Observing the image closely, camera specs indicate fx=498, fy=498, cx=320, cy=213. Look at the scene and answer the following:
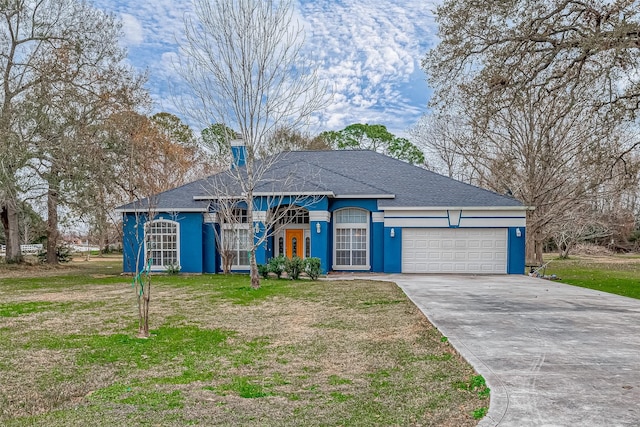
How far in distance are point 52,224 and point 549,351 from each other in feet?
80.8

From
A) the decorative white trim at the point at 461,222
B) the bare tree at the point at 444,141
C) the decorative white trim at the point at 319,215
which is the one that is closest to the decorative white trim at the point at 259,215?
the decorative white trim at the point at 319,215

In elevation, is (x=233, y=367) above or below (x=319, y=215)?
below

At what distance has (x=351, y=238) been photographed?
822 inches

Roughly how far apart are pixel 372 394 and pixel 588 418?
6.19 feet

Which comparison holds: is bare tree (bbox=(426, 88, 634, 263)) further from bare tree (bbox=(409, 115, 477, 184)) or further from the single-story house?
the single-story house

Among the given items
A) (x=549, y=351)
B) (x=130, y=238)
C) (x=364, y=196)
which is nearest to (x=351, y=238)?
(x=364, y=196)

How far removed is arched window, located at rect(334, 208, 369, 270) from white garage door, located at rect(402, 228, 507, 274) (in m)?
1.70

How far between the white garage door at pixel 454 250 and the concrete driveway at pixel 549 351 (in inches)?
288

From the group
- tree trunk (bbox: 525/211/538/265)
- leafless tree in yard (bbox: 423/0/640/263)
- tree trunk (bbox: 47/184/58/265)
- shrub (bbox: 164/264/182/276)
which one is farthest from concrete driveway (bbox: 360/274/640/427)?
tree trunk (bbox: 47/184/58/265)

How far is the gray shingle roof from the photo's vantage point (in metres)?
20.1

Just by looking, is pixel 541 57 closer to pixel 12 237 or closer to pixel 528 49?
pixel 528 49

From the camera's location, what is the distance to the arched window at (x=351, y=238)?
68.3 feet

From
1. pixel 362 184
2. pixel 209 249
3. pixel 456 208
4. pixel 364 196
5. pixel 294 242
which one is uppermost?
pixel 362 184

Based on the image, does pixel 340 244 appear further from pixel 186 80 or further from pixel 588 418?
pixel 588 418
